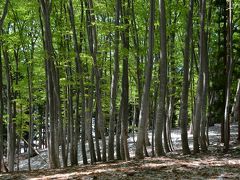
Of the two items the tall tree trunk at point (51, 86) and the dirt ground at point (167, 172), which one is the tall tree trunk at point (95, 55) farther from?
the dirt ground at point (167, 172)

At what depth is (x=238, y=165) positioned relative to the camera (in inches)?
337

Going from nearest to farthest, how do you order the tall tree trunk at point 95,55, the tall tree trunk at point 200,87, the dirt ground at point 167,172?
the dirt ground at point 167,172 < the tall tree trunk at point 200,87 < the tall tree trunk at point 95,55

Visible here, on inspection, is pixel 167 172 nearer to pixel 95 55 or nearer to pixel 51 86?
pixel 95 55

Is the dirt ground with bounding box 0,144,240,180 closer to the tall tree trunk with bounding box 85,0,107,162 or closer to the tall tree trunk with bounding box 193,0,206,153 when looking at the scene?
the tall tree trunk with bounding box 193,0,206,153

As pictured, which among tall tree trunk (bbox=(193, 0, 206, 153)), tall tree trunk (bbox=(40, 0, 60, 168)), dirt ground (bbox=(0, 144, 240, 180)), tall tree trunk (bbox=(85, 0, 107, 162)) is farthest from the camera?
tall tree trunk (bbox=(85, 0, 107, 162))

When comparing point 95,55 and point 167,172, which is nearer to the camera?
point 167,172

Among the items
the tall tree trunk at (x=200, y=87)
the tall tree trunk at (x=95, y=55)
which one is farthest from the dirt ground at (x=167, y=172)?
the tall tree trunk at (x=95, y=55)

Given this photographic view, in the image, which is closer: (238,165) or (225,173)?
(225,173)

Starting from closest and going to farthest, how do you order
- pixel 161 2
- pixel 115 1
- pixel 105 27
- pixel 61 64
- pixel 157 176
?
pixel 157 176 → pixel 161 2 → pixel 105 27 → pixel 115 1 → pixel 61 64

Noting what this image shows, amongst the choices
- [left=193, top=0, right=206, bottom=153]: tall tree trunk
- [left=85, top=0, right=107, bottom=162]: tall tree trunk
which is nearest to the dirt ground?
[left=193, top=0, right=206, bottom=153]: tall tree trunk

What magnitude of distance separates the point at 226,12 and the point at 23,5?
27.1 feet

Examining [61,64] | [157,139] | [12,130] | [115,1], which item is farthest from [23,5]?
[157,139]

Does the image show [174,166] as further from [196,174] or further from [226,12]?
[226,12]

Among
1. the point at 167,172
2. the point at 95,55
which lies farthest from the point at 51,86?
the point at 167,172
